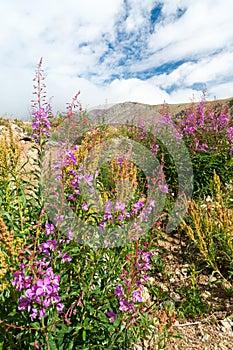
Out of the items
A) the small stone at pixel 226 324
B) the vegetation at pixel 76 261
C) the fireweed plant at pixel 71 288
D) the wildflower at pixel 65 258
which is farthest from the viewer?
the small stone at pixel 226 324

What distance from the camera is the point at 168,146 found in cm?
492

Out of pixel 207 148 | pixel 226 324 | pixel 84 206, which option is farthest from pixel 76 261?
pixel 207 148

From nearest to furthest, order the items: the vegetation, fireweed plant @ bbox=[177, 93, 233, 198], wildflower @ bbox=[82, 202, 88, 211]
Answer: the vegetation < wildflower @ bbox=[82, 202, 88, 211] < fireweed plant @ bbox=[177, 93, 233, 198]

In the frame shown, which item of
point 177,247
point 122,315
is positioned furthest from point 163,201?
point 122,315

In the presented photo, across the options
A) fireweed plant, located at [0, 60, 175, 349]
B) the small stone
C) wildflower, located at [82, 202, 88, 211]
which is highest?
wildflower, located at [82, 202, 88, 211]

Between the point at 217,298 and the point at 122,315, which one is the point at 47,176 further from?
the point at 217,298

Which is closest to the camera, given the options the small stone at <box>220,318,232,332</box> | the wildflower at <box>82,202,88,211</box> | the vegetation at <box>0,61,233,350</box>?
the vegetation at <box>0,61,233,350</box>

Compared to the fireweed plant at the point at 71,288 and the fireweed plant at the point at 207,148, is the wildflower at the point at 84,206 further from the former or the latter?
the fireweed plant at the point at 207,148

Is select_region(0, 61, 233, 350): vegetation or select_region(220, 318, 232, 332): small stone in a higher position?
select_region(0, 61, 233, 350): vegetation

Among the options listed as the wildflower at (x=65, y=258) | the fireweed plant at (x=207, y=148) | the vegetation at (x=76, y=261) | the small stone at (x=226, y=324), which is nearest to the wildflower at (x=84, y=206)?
the vegetation at (x=76, y=261)

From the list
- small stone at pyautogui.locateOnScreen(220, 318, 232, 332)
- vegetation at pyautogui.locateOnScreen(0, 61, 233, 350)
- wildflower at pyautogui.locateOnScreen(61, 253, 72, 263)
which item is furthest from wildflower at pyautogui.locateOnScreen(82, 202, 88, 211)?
small stone at pyautogui.locateOnScreen(220, 318, 232, 332)

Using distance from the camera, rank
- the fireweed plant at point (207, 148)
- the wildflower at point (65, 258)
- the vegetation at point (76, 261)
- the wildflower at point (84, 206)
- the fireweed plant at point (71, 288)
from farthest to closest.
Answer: the fireweed plant at point (207, 148) < the wildflower at point (84, 206) < the wildflower at point (65, 258) < the vegetation at point (76, 261) < the fireweed plant at point (71, 288)

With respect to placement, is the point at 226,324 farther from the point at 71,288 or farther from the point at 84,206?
the point at 84,206

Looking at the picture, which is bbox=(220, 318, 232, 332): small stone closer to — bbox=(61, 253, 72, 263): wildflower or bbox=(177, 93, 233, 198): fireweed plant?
bbox=(61, 253, 72, 263): wildflower
